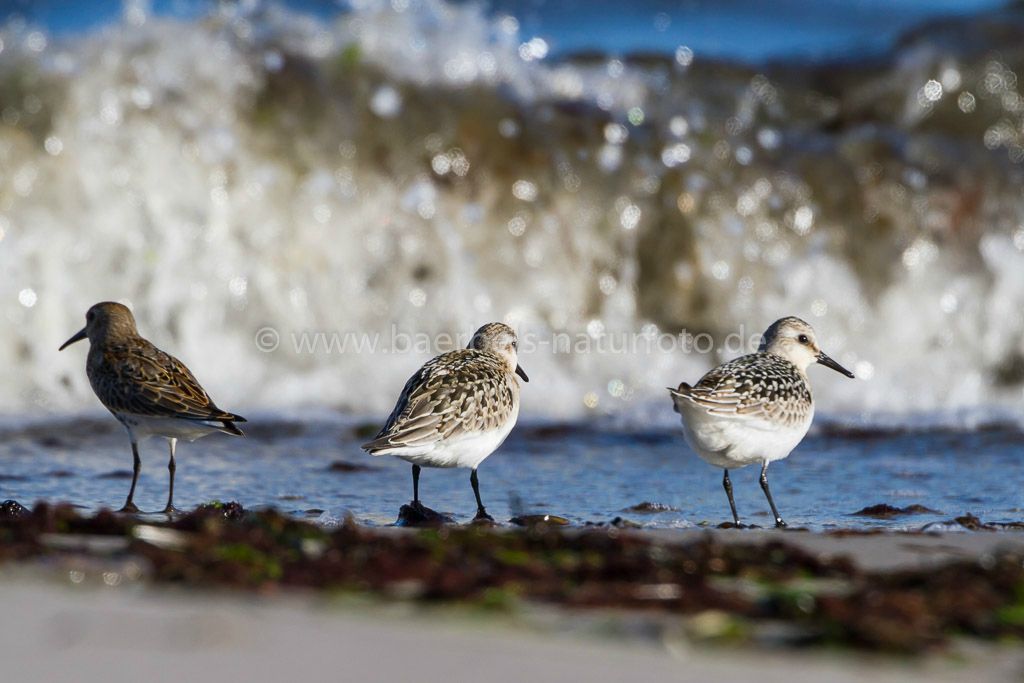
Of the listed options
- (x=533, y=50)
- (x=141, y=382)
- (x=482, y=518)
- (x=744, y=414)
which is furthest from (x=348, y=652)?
(x=533, y=50)

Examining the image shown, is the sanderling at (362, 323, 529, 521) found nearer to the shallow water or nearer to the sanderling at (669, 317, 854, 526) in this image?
the shallow water

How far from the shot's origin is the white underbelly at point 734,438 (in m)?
6.13

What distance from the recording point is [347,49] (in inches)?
464

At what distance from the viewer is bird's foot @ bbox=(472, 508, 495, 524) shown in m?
5.86

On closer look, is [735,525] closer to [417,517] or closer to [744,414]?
[744,414]

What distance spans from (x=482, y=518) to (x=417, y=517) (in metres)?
0.40

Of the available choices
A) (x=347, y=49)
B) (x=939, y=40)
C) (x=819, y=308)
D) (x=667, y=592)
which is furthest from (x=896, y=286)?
(x=667, y=592)

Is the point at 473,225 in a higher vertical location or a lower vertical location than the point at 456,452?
higher

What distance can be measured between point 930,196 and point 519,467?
6225mm

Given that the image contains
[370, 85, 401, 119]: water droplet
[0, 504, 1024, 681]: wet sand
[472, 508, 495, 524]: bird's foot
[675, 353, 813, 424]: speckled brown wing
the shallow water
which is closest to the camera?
[0, 504, 1024, 681]: wet sand

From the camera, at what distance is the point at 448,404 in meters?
6.16

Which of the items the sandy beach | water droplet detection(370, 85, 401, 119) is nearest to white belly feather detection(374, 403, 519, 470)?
the sandy beach

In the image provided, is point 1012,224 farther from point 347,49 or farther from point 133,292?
point 133,292

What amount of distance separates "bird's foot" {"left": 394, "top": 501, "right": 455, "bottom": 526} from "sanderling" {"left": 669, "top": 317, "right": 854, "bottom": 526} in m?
1.19
